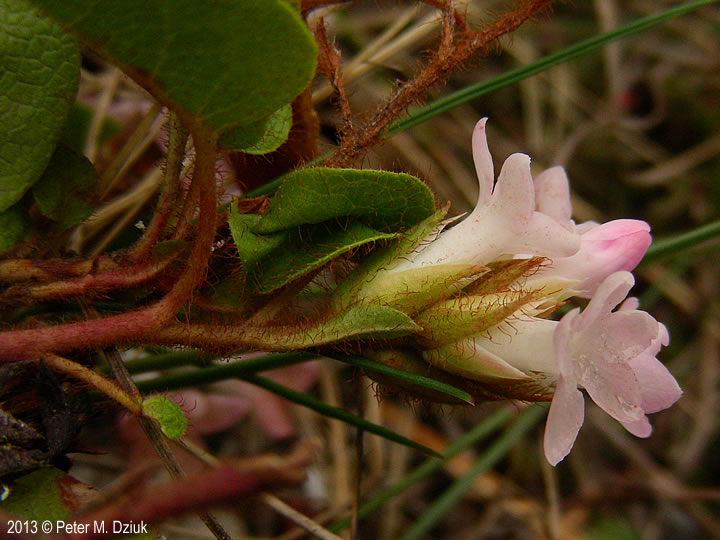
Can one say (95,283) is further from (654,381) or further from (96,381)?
(654,381)

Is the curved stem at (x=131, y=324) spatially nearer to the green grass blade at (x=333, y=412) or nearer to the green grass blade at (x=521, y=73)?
the green grass blade at (x=333, y=412)

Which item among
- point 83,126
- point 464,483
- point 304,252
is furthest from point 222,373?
point 464,483

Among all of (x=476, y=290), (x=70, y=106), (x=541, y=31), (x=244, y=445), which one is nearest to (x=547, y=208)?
(x=476, y=290)

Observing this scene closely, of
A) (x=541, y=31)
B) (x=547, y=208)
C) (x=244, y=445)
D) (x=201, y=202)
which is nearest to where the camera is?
(x=201, y=202)

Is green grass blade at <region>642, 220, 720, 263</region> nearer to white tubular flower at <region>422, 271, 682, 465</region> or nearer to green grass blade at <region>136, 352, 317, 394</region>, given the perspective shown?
white tubular flower at <region>422, 271, 682, 465</region>

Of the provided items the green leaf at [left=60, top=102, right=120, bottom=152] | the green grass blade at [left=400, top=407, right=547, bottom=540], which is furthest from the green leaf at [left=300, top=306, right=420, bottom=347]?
the green grass blade at [left=400, top=407, right=547, bottom=540]

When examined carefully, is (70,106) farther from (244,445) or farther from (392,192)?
(244,445)
